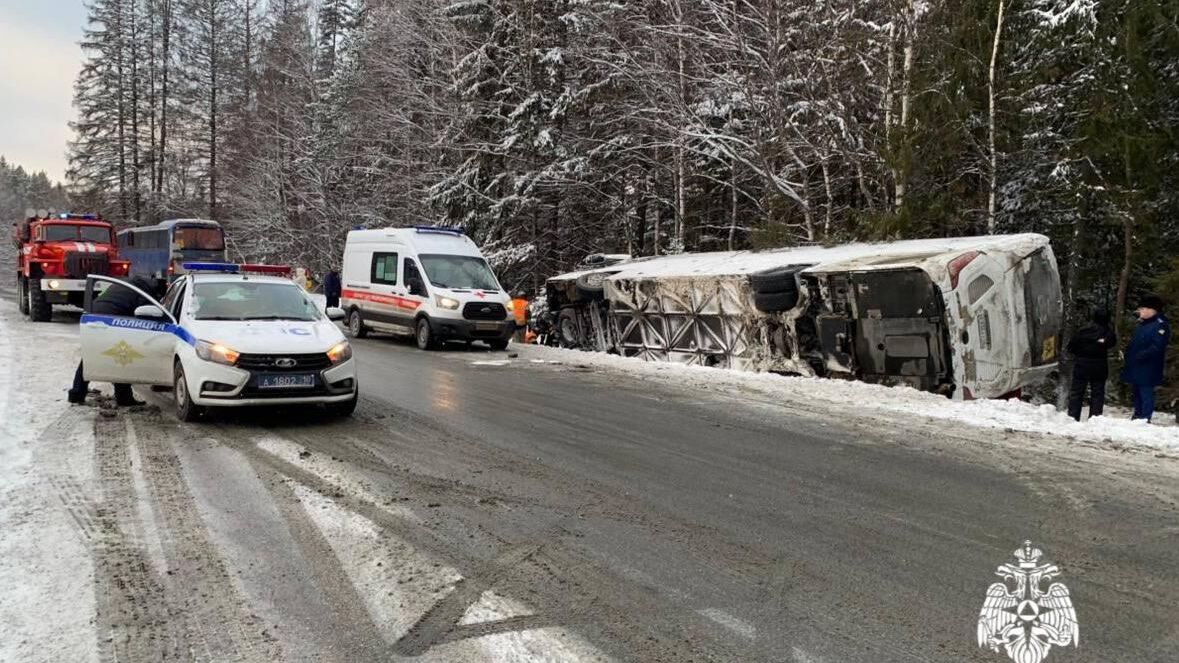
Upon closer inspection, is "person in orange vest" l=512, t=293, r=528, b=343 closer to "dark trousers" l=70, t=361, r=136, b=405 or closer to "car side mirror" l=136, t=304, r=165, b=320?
"dark trousers" l=70, t=361, r=136, b=405

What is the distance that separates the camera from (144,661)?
3.28 m

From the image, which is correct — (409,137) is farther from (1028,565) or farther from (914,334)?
(1028,565)

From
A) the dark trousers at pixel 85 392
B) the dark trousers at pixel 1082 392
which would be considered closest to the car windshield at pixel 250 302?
the dark trousers at pixel 85 392

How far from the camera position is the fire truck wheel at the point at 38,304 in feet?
Answer: 62.6

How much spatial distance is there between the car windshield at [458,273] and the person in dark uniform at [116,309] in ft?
26.2

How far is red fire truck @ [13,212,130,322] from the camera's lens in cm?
1922

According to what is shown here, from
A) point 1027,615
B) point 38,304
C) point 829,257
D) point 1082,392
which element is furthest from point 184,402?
point 38,304

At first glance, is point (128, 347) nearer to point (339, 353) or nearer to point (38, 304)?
point (339, 353)

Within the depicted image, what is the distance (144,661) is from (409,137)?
27.8 m

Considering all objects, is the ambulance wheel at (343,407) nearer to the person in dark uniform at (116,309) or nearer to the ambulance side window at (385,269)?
the person in dark uniform at (116,309)

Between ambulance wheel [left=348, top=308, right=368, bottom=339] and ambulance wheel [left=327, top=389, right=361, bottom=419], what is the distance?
1001 centimetres

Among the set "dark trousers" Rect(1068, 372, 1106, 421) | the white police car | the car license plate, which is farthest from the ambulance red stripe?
"dark trousers" Rect(1068, 372, 1106, 421)

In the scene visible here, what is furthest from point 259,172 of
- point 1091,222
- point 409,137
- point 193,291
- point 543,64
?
point 1091,222

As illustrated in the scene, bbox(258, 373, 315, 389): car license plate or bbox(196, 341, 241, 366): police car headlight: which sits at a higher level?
bbox(196, 341, 241, 366): police car headlight
